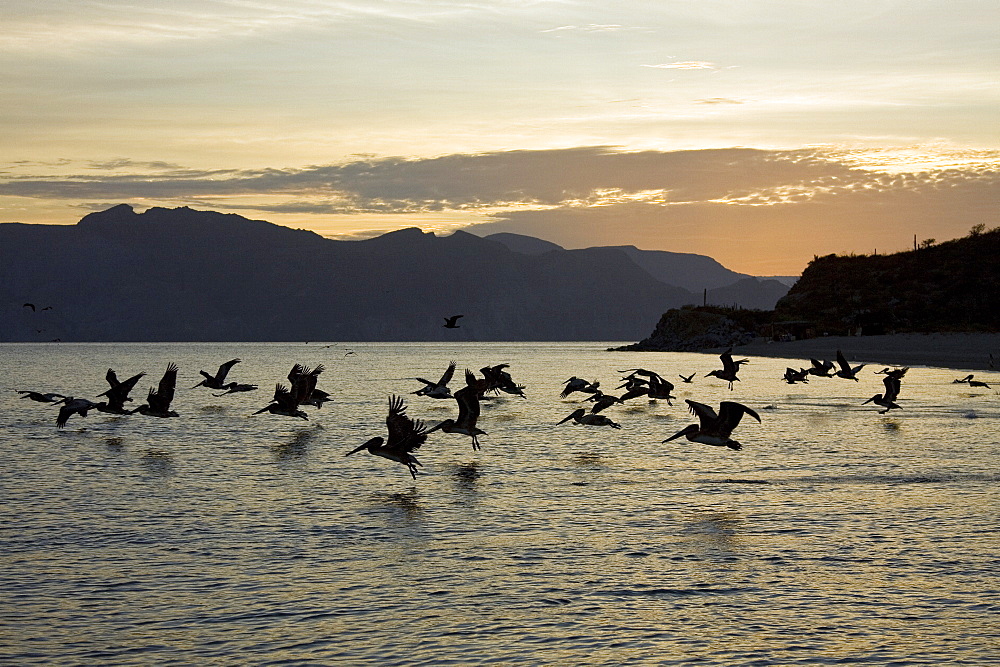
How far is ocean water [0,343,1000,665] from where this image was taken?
9.88 meters

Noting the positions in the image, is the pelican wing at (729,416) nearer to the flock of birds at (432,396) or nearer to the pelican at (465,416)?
the flock of birds at (432,396)

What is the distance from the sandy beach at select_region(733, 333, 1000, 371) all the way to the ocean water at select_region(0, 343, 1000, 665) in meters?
47.7

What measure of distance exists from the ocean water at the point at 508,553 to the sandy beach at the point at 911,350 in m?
47.7

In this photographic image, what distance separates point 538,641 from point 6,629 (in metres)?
5.19

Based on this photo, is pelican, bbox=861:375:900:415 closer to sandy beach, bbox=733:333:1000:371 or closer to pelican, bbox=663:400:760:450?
pelican, bbox=663:400:760:450

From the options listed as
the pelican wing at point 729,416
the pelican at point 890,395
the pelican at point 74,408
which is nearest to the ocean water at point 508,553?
the pelican wing at point 729,416

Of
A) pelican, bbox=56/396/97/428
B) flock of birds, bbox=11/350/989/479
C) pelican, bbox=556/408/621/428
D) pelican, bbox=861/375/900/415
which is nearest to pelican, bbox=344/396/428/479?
flock of birds, bbox=11/350/989/479

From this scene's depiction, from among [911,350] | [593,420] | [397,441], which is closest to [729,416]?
[397,441]

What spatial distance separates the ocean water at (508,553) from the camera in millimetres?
9883

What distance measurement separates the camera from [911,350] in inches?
3285

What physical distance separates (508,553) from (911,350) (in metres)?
76.9

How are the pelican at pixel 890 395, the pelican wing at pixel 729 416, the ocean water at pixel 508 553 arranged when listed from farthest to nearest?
1. the pelican at pixel 890 395
2. the pelican wing at pixel 729 416
3. the ocean water at pixel 508 553

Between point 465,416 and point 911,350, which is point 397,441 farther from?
point 911,350

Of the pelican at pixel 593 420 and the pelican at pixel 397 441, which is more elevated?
the pelican at pixel 397 441
